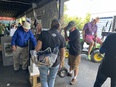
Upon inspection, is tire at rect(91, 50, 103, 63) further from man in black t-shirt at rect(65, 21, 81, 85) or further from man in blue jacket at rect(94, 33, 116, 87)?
man in blue jacket at rect(94, 33, 116, 87)

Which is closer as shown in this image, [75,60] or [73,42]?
[73,42]

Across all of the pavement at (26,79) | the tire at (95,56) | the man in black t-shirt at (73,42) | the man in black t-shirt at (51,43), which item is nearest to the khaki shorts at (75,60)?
the man in black t-shirt at (73,42)

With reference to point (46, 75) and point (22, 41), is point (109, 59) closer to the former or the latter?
point (46, 75)

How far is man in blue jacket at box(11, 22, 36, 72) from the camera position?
356 centimetres

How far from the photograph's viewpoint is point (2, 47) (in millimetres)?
4309

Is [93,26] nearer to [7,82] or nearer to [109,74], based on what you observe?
[109,74]

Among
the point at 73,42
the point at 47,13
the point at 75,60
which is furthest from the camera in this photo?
the point at 47,13

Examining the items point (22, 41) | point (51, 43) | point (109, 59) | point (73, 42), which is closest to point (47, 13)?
point (22, 41)

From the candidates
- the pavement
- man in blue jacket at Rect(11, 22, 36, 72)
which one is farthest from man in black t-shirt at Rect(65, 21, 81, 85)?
man in blue jacket at Rect(11, 22, 36, 72)

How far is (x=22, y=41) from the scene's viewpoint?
3660 mm

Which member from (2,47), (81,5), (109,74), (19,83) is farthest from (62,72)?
(81,5)

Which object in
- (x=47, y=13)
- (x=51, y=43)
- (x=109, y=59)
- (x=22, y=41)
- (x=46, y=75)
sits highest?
(x=47, y=13)

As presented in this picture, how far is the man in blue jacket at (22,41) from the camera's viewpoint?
3559 mm

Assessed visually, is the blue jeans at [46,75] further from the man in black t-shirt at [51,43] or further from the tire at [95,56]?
the tire at [95,56]
